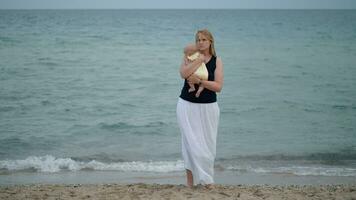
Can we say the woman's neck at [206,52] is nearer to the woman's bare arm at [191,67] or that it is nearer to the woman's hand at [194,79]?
the woman's bare arm at [191,67]

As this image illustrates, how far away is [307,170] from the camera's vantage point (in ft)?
32.9

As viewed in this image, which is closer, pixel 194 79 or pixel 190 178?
pixel 194 79

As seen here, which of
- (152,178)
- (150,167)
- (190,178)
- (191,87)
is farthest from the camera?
(150,167)

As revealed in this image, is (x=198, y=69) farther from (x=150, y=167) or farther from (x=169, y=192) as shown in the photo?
(x=150, y=167)

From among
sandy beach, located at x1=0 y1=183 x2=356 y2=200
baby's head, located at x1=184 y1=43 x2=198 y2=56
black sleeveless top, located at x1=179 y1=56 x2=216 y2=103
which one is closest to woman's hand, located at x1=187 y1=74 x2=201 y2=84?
black sleeveless top, located at x1=179 y1=56 x2=216 y2=103

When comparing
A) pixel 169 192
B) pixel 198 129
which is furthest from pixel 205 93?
pixel 169 192

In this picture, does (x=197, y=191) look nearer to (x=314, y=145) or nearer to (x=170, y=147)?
(x=170, y=147)

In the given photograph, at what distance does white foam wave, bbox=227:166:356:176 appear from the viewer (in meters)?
9.74

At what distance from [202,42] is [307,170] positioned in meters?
4.89

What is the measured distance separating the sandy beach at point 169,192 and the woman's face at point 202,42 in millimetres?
1815

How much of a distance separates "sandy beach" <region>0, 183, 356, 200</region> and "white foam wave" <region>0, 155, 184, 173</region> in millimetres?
2482

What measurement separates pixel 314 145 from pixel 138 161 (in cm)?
422

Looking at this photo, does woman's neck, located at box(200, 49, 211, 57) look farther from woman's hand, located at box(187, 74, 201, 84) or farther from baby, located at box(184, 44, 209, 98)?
woman's hand, located at box(187, 74, 201, 84)

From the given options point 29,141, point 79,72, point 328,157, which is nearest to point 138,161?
point 29,141
